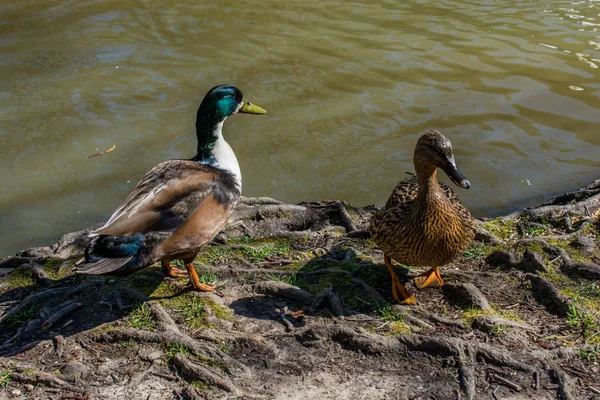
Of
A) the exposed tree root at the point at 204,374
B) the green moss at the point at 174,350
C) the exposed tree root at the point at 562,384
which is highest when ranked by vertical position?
the exposed tree root at the point at 562,384

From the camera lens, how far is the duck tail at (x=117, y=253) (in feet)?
13.1

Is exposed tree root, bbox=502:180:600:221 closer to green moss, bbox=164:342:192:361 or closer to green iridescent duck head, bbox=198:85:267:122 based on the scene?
green iridescent duck head, bbox=198:85:267:122

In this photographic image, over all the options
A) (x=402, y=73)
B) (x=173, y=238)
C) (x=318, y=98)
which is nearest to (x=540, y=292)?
(x=173, y=238)

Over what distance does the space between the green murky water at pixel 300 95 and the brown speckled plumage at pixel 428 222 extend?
2778mm

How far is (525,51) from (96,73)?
6.77 meters

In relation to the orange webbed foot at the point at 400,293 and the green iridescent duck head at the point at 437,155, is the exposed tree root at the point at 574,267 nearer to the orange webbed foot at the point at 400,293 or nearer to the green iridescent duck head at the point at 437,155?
the orange webbed foot at the point at 400,293

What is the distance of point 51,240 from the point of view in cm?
647

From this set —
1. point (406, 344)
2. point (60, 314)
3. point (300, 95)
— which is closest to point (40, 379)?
point (60, 314)

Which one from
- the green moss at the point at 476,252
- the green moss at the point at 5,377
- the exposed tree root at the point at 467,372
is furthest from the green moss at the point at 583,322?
the green moss at the point at 5,377

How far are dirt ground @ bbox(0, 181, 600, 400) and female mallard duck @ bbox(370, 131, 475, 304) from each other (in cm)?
33

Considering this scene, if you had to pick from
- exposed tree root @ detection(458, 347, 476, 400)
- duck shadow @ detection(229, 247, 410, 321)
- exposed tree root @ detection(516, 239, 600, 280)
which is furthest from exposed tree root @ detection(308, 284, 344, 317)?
exposed tree root @ detection(516, 239, 600, 280)

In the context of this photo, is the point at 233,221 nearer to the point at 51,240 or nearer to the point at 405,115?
the point at 51,240

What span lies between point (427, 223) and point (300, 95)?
5.32 metres

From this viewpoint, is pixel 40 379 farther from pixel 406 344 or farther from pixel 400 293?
pixel 400 293
